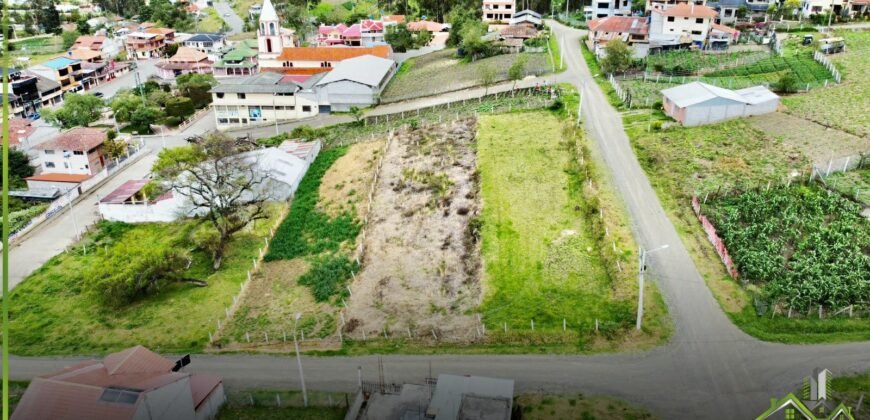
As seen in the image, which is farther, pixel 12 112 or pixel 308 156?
pixel 12 112

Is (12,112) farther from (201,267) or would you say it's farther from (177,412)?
(177,412)

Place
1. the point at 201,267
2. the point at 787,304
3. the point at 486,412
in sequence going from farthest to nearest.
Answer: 1. the point at 201,267
2. the point at 787,304
3. the point at 486,412

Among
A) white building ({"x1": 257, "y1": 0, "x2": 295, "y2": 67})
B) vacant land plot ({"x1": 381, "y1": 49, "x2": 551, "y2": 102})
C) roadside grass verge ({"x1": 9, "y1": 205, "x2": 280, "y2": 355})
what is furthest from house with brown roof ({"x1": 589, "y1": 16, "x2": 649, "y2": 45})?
roadside grass verge ({"x1": 9, "y1": 205, "x2": 280, "y2": 355})

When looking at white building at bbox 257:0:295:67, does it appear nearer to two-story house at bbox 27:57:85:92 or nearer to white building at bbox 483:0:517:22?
two-story house at bbox 27:57:85:92

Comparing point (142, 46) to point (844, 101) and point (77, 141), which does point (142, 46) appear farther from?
point (844, 101)

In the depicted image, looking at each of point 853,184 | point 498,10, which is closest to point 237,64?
point 498,10

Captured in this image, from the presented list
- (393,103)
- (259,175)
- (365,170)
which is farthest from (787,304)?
(393,103)
